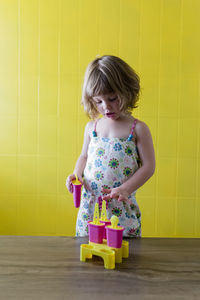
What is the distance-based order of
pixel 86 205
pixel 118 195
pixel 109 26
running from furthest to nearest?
pixel 109 26, pixel 86 205, pixel 118 195

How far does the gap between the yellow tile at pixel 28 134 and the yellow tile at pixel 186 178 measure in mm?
874

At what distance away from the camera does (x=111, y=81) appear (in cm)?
104

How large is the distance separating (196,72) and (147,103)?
34cm

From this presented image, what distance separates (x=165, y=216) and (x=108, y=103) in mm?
1058

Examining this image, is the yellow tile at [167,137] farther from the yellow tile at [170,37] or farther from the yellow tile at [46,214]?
the yellow tile at [46,214]

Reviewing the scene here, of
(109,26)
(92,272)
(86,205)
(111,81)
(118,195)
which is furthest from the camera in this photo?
(109,26)

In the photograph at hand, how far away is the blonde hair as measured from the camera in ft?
3.41

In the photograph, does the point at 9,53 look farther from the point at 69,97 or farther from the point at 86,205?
the point at 86,205

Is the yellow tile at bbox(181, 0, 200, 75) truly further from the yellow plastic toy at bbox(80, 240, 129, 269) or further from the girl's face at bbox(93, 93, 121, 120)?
the yellow plastic toy at bbox(80, 240, 129, 269)

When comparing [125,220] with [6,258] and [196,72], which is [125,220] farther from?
[196,72]

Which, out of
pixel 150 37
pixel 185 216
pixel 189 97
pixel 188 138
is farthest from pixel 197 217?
pixel 150 37

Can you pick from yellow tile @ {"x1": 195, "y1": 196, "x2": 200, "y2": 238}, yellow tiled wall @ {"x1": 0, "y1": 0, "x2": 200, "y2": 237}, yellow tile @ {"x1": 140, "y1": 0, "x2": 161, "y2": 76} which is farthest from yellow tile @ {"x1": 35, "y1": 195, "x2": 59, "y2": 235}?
yellow tile @ {"x1": 140, "y1": 0, "x2": 161, "y2": 76}

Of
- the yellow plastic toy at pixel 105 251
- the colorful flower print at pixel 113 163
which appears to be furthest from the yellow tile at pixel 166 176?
the yellow plastic toy at pixel 105 251

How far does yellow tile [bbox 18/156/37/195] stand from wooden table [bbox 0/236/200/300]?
106cm
